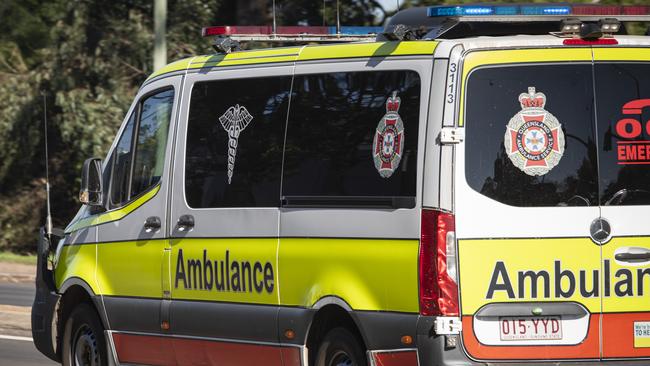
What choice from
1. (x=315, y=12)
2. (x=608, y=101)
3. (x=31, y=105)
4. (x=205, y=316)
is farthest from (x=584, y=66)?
(x=31, y=105)

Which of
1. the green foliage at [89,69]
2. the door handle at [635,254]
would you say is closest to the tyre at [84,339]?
the door handle at [635,254]

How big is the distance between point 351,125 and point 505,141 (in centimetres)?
97

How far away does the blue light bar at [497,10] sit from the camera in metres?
6.86

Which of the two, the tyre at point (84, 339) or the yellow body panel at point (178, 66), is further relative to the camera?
the tyre at point (84, 339)

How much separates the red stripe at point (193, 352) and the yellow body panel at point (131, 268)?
1.00ft

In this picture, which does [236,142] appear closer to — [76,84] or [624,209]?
[624,209]

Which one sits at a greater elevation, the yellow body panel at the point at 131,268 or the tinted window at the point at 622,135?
the tinted window at the point at 622,135

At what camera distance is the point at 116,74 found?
82.6 ft

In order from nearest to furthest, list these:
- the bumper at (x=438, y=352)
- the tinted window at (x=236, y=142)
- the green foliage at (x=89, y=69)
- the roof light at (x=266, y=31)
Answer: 1. the bumper at (x=438, y=352)
2. the tinted window at (x=236, y=142)
3. the roof light at (x=266, y=31)
4. the green foliage at (x=89, y=69)

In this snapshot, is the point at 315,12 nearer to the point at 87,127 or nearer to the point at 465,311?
the point at 87,127

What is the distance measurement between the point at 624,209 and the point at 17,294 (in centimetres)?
1279

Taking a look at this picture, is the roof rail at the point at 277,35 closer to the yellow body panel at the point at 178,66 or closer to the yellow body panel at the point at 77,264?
the yellow body panel at the point at 178,66

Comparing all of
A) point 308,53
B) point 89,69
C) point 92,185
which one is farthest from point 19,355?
point 89,69

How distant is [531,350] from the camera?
6.61m
